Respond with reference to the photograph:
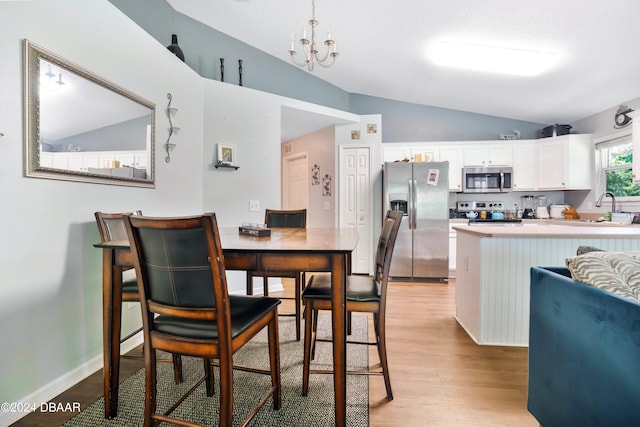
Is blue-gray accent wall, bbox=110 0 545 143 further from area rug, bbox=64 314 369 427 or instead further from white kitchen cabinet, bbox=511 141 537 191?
area rug, bbox=64 314 369 427

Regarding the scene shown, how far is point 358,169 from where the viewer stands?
486cm

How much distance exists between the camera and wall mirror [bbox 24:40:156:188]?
1.55 meters

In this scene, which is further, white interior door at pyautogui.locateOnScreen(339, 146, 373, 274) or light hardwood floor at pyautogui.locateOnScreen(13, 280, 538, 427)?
white interior door at pyautogui.locateOnScreen(339, 146, 373, 274)

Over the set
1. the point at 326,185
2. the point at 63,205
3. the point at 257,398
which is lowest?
the point at 257,398

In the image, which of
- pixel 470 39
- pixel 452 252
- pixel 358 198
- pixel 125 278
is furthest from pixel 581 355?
pixel 358 198

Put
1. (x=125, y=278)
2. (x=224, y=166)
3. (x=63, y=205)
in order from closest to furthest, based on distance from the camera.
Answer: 1. (x=63, y=205)
2. (x=125, y=278)
3. (x=224, y=166)

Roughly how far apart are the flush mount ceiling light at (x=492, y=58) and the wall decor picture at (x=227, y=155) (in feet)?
8.07

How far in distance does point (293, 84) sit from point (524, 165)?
3.75 metres

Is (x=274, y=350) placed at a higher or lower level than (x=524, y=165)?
lower

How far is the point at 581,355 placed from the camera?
107cm

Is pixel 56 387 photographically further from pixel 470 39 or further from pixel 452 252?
pixel 452 252

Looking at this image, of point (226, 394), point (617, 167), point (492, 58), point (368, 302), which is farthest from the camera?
point (617, 167)

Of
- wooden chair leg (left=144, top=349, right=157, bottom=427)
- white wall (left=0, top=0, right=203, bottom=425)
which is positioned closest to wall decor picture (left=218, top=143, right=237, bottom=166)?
white wall (left=0, top=0, right=203, bottom=425)

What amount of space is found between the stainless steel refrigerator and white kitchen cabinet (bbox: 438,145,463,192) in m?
0.63
